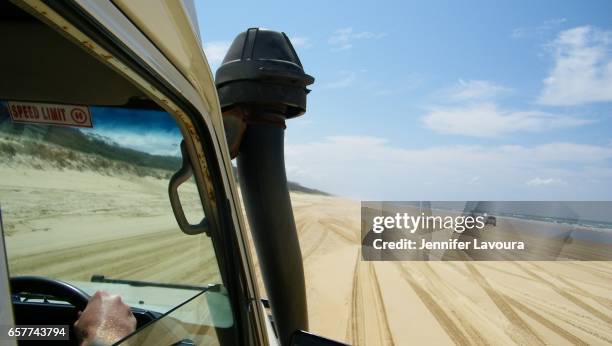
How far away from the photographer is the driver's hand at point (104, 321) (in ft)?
3.73

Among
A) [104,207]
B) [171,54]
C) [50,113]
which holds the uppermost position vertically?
[171,54]

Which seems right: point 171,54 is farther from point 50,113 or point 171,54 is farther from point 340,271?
point 340,271

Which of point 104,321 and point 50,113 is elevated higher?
point 50,113

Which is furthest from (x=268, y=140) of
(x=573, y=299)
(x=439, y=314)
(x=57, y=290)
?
(x=573, y=299)

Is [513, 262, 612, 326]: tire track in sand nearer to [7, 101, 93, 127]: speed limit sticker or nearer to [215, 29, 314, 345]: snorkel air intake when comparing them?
[215, 29, 314, 345]: snorkel air intake

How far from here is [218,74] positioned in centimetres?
249

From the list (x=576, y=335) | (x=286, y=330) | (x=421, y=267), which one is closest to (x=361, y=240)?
(x=421, y=267)

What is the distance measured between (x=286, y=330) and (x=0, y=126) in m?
1.94

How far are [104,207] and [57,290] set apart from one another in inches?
16.1

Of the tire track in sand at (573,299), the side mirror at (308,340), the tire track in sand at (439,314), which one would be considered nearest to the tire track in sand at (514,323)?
the tire track in sand at (439,314)

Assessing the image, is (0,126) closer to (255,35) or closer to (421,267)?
(255,35)

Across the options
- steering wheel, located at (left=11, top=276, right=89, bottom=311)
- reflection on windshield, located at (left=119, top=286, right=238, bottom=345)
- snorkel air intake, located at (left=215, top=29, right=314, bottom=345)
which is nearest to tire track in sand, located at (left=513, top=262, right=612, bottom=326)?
snorkel air intake, located at (left=215, top=29, right=314, bottom=345)

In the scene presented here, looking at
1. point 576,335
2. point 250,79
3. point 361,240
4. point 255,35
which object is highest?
point 255,35

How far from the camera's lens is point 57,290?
1.41 m
